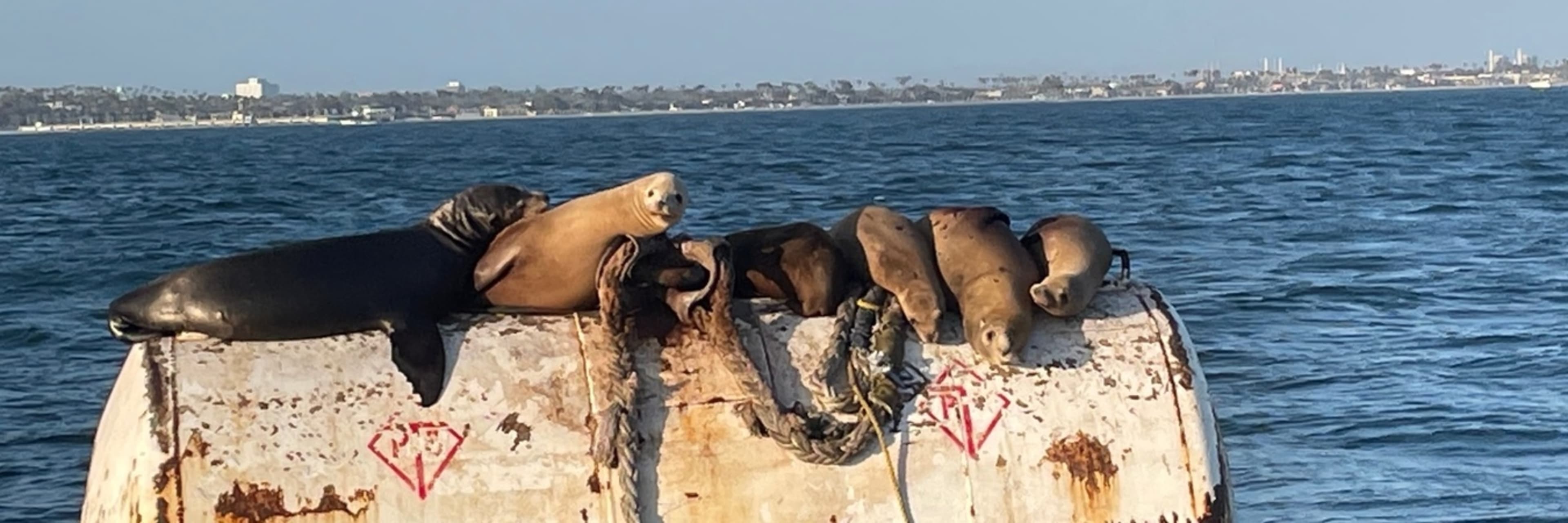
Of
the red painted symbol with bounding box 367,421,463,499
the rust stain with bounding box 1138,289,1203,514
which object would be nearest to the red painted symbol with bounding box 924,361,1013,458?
the rust stain with bounding box 1138,289,1203,514

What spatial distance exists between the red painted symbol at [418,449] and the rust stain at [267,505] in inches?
3.8

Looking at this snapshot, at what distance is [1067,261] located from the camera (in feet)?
19.2

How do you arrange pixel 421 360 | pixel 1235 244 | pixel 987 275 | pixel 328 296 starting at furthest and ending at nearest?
1. pixel 1235 244
2. pixel 987 275
3. pixel 328 296
4. pixel 421 360

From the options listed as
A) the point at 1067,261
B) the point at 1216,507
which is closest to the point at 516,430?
the point at 1067,261

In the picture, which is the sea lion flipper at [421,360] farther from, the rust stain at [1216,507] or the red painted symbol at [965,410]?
the rust stain at [1216,507]

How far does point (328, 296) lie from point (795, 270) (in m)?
1.28

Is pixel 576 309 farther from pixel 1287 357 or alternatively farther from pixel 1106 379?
pixel 1287 357

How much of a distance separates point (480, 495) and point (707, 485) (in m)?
0.57

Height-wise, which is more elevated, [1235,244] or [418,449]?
[418,449]

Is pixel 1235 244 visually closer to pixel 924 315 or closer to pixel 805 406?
pixel 924 315

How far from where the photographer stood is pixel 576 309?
5656mm

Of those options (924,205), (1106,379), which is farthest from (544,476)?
(924,205)

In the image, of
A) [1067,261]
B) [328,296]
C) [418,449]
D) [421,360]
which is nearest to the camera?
[418,449]

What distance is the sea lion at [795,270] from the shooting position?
572cm
